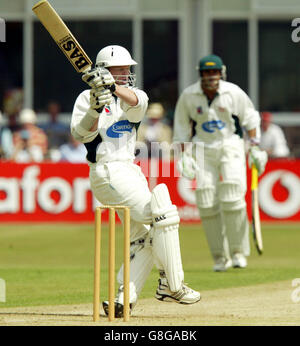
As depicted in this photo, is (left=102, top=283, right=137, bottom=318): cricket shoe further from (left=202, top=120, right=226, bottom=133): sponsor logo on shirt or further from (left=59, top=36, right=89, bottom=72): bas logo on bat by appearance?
(left=202, top=120, right=226, bottom=133): sponsor logo on shirt

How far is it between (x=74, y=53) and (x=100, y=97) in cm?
52

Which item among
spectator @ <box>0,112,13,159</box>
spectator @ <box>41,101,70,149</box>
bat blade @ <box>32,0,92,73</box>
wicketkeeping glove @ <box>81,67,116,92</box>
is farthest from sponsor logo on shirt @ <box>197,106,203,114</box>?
spectator @ <box>41,101,70,149</box>

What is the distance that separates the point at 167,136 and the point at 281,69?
11.6 feet

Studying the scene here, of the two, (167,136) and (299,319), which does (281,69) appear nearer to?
(167,136)

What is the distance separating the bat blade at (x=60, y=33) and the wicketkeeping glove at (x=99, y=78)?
13.4 inches

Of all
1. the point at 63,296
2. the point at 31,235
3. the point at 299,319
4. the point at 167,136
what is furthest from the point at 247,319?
the point at 167,136

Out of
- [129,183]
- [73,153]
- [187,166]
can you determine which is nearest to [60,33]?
[129,183]

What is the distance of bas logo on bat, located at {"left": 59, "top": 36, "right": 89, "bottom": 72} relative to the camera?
6523mm

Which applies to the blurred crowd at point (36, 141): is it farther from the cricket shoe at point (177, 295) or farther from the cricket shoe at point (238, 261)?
the cricket shoe at point (177, 295)

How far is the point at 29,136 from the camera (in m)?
14.9

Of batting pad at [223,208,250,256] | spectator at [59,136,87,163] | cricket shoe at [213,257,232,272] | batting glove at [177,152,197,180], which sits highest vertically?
spectator at [59,136,87,163]

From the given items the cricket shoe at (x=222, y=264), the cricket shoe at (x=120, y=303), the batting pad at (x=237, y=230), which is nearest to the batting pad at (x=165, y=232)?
the cricket shoe at (x=120, y=303)

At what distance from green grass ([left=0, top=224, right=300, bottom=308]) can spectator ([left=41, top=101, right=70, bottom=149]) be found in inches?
111

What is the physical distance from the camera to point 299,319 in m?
6.32
